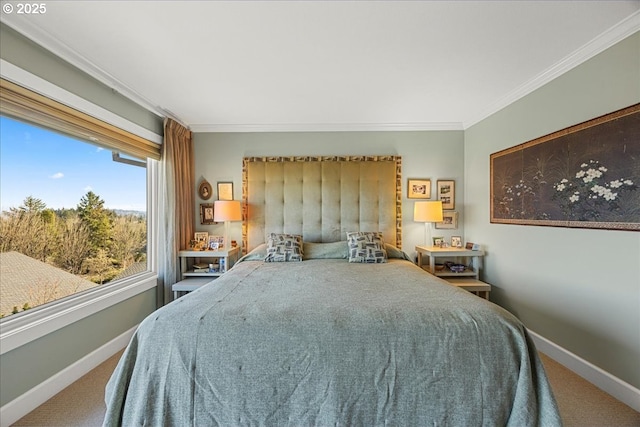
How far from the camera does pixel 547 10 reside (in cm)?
160

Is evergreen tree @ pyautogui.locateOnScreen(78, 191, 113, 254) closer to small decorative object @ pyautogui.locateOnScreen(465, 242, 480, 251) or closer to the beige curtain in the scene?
the beige curtain

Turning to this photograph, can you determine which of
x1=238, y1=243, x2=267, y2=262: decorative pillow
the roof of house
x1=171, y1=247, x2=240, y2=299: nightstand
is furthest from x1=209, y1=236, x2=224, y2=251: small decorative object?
the roof of house

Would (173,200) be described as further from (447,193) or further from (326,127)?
(447,193)

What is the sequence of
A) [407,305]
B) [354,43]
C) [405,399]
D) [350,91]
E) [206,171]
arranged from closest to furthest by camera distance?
1. [405,399]
2. [407,305]
3. [354,43]
4. [350,91]
5. [206,171]

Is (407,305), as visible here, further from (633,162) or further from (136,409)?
(633,162)

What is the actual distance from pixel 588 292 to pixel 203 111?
4.05 metres

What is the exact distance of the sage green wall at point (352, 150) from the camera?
3.59m

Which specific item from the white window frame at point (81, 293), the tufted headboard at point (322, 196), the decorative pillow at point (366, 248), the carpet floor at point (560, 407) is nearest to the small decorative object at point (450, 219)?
the tufted headboard at point (322, 196)

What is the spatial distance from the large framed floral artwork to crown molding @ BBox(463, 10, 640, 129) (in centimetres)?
49

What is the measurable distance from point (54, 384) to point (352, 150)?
11.7 ft

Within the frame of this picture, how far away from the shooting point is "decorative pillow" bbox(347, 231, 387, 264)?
2.90 meters

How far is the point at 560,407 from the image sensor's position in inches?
69.0

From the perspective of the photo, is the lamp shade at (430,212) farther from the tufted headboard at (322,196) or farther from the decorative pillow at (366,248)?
the decorative pillow at (366,248)

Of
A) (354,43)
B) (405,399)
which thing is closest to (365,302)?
(405,399)
